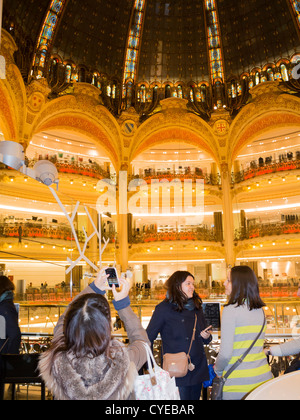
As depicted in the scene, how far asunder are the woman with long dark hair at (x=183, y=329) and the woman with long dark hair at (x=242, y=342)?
0.31m

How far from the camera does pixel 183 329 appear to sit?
9.92 ft

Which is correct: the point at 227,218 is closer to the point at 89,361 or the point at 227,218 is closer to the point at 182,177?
the point at 182,177

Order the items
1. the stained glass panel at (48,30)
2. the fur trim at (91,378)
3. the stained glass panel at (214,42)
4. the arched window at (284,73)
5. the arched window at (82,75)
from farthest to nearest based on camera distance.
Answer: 1. the arched window at (284,73)
2. the arched window at (82,75)
3. the stained glass panel at (214,42)
4. the stained glass panel at (48,30)
5. the fur trim at (91,378)

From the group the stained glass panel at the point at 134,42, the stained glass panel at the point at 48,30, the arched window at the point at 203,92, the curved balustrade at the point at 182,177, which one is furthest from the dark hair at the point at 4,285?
the arched window at the point at 203,92

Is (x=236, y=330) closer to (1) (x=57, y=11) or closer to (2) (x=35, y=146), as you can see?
(1) (x=57, y=11)

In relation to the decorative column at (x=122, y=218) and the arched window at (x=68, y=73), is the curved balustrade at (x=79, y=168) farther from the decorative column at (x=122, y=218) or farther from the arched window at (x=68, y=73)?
the arched window at (x=68, y=73)

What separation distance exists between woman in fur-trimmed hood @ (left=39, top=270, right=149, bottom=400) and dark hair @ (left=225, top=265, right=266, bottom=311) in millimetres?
1204

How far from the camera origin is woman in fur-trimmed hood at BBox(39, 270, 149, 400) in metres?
1.63

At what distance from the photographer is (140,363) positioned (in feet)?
6.06

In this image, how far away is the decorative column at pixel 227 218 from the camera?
23.4m

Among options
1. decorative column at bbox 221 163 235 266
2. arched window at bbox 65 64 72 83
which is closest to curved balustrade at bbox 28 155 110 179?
arched window at bbox 65 64 72 83

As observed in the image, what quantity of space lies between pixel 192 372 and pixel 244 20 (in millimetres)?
23642

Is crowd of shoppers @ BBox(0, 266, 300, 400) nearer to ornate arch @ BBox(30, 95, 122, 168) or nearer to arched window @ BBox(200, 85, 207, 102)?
ornate arch @ BBox(30, 95, 122, 168)
